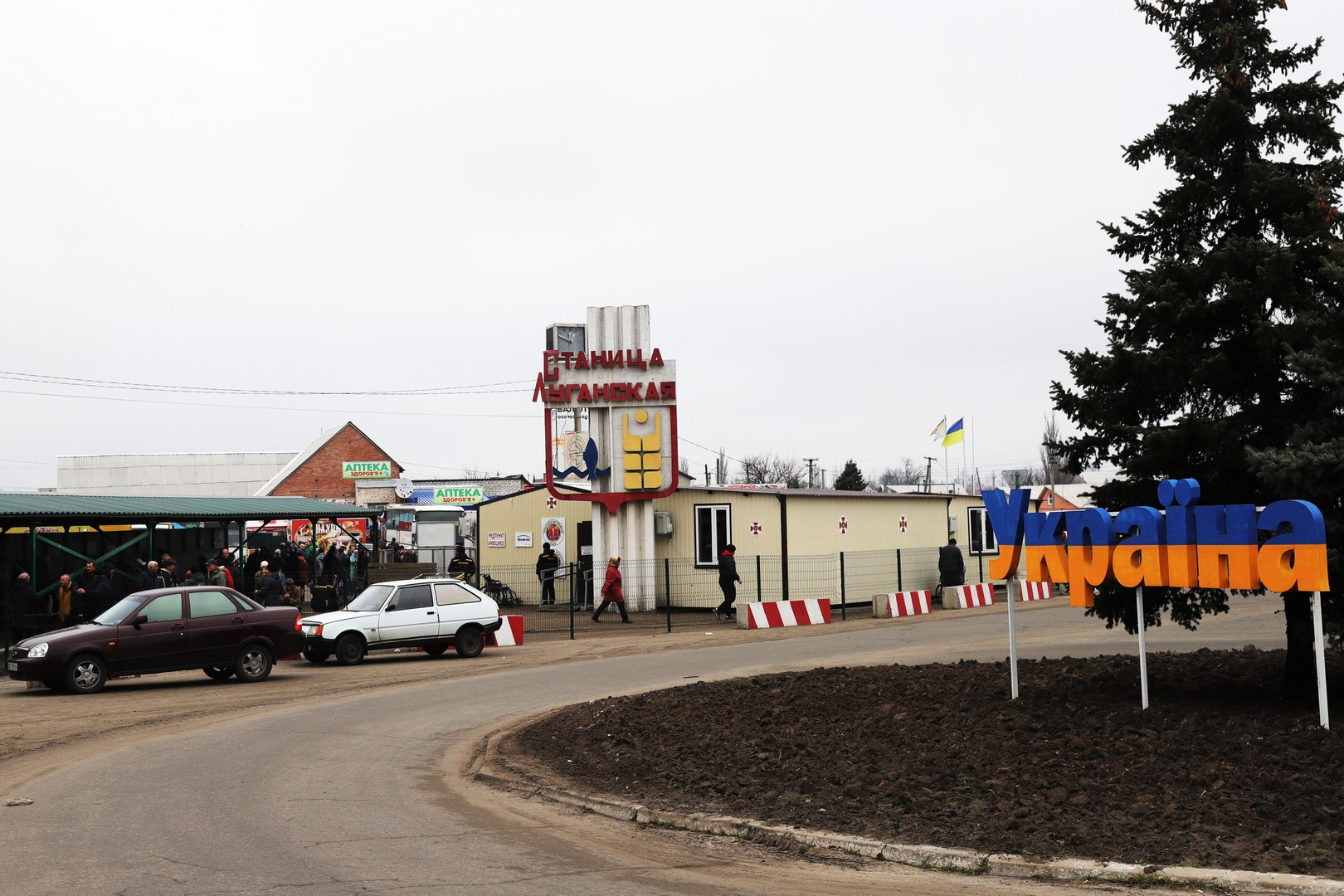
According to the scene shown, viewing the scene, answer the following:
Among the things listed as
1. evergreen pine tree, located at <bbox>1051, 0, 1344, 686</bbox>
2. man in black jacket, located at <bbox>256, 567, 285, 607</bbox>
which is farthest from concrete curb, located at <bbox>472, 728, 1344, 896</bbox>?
man in black jacket, located at <bbox>256, 567, 285, 607</bbox>

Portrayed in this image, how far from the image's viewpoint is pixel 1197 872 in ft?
23.9

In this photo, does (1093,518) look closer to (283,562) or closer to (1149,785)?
(1149,785)

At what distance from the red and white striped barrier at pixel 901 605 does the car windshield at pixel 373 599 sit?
43.7 ft

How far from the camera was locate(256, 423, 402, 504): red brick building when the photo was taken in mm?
75375

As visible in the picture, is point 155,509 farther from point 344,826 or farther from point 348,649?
point 344,826

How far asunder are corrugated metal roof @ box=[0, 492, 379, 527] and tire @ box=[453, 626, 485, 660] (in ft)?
29.9

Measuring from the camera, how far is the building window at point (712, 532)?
110 ft

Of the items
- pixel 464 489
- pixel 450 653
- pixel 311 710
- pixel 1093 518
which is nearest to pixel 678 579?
pixel 450 653

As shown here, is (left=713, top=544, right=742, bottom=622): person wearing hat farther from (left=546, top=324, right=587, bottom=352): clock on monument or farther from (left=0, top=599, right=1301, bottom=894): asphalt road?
(left=0, top=599, right=1301, bottom=894): asphalt road

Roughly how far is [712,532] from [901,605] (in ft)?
17.7

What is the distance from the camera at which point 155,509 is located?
32.2m

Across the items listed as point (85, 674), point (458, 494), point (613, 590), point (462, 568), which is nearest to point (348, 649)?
point (85, 674)

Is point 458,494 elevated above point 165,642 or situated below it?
above

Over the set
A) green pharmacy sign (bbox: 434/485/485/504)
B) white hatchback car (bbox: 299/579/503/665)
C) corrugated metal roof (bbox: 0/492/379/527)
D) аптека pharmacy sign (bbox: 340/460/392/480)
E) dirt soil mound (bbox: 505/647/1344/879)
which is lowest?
dirt soil mound (bbox: 505/647/1344/879)
